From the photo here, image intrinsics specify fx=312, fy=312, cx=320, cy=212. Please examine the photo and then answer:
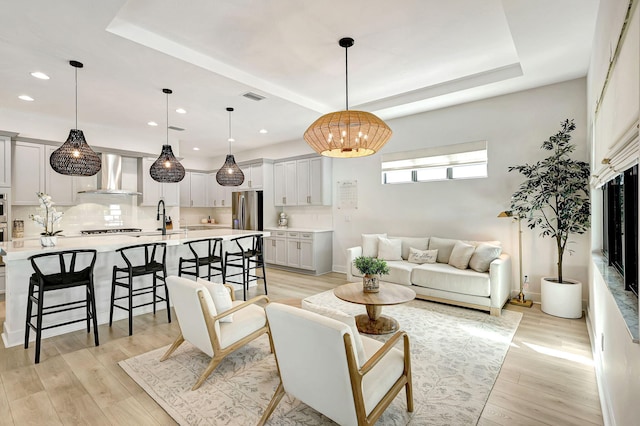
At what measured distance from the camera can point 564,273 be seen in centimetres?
416

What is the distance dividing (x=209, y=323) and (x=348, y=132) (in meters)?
1.99

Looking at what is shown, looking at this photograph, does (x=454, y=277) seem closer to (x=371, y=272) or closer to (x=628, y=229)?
(x=371, y=272)

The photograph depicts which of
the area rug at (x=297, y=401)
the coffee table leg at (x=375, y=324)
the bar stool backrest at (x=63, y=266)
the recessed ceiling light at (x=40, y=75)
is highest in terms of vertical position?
the recessed ceiling light at (x=40, y=75)

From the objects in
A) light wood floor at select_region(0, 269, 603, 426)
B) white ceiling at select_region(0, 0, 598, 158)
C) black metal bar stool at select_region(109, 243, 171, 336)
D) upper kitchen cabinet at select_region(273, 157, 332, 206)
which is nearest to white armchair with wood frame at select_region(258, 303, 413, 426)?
light wood floor at select_region(0, 269, 603, 426)

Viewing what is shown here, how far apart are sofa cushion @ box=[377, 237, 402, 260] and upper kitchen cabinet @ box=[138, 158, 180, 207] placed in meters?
4.66

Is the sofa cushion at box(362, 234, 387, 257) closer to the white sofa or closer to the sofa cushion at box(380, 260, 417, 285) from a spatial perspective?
the white sofa

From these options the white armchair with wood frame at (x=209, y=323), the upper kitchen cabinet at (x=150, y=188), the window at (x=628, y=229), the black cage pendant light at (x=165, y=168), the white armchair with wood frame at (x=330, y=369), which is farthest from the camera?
the upper kitchen cabinet at (x=150, y=188)

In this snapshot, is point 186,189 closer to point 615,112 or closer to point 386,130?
point 386,130

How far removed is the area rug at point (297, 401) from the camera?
204 centimetres

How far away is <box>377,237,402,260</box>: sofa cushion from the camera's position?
5090 millimetres

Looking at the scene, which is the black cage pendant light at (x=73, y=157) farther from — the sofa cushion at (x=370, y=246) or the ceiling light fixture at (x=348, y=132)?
the sofa cushion at (x=370, y=246)

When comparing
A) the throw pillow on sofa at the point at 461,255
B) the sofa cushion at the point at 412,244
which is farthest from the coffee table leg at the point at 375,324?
the sofa cushion at the point at 412,244

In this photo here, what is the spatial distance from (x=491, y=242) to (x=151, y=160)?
6506 mm

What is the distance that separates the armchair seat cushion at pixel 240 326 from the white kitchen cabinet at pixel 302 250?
342cm
